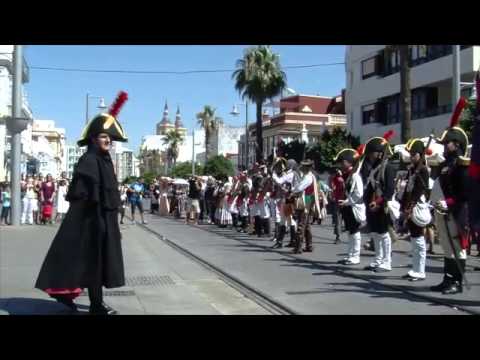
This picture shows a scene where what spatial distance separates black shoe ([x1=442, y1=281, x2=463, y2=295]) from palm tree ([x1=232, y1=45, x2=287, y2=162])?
36.9 m

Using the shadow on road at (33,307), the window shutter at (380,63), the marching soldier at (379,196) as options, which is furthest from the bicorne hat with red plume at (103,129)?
the window shutter at (380,63)

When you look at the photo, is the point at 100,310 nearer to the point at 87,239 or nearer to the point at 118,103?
A: the point at 87,239

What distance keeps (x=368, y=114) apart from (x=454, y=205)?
3791 centimetres

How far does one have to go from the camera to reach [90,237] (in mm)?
6836

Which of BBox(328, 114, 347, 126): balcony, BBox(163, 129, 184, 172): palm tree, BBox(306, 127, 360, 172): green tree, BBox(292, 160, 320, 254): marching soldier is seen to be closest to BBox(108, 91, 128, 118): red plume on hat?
BBox(292, 160, 320, 254): marching soldier

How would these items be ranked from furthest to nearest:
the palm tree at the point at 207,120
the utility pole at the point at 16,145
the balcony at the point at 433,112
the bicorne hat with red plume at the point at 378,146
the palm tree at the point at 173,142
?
1. the palm tree at the point at 173,142
2. the palm tree at the point at 207,120
3. the balcony at the point at 433,112
4. the utility pole at the point at 16,145
5. the bicorne hat with red plume at the point at 378,146

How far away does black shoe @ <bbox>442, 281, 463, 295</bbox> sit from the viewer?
8406mm

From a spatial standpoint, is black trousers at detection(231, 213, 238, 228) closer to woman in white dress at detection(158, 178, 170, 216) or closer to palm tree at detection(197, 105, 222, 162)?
Answer: woman in white dress at detection(158, 178, 170, 216)

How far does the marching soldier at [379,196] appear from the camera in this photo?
1043cm

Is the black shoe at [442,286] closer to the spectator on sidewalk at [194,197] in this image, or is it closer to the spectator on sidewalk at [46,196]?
the spectator on sidewalk at [194,197]

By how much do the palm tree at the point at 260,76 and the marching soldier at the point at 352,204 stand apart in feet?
110

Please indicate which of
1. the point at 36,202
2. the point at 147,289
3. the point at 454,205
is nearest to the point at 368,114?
the point at 36,202

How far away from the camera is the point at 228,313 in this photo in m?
7.45
